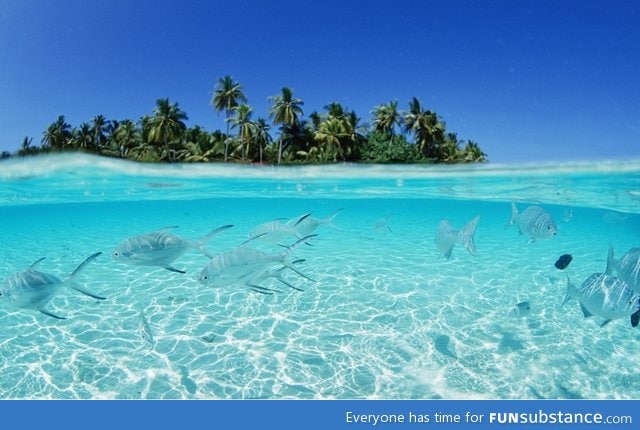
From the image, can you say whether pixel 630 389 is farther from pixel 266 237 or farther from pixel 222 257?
pixel 222 257

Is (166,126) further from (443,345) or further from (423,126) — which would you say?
(443,345)

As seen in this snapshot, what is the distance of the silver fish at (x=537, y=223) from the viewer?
235 inches

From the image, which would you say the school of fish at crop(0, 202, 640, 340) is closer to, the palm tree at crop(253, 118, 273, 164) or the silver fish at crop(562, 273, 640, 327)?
the silver fish at crop(562, 273, 640, 327)

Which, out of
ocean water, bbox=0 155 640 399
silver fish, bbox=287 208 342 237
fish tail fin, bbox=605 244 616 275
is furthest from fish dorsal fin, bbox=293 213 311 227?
fish tail fin, bbox=605 244 616 275

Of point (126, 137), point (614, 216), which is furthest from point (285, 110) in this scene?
point (614, 216)

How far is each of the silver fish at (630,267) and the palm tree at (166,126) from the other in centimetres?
4452

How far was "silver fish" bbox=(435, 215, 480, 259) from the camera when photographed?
17.8 feet

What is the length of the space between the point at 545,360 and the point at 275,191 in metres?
26.0

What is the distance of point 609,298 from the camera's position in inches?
175

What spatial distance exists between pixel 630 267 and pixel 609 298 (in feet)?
2.21

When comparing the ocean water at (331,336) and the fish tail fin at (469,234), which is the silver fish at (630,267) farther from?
the ocean water at (331,336)

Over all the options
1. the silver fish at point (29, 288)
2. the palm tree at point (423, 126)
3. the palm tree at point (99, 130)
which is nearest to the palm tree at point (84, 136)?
the palm tree at point (99, 130)

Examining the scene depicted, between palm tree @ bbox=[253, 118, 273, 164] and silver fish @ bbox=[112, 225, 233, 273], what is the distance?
39.0m
